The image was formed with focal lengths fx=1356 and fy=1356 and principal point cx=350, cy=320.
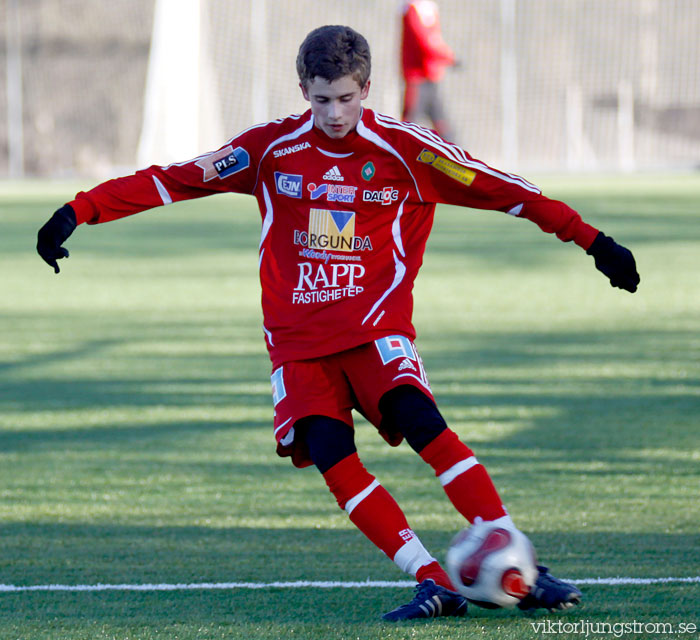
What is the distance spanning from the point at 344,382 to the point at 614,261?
2.74 ft

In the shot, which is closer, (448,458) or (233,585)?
(448,458)

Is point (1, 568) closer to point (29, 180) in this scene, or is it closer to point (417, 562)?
point (417, 562)

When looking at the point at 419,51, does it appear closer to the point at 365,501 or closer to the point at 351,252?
the point at 351,252

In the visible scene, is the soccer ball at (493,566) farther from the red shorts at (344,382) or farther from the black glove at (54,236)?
the black glove at (54,236)

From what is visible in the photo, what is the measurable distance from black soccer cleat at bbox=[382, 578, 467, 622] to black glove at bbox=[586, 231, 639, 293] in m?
0.98

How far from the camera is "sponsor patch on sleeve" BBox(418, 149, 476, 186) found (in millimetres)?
3867

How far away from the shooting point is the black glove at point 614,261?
12.4 feet

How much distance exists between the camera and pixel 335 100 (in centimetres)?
368

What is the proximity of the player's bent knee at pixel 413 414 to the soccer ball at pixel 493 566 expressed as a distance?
29 centimetres

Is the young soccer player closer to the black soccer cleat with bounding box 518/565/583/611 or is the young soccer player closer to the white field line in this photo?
the black soccer cleat with bounding box 518/565/583/611

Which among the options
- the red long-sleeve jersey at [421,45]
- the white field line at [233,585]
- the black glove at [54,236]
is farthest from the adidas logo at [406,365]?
the red long-sleeve jersey at [421,45]

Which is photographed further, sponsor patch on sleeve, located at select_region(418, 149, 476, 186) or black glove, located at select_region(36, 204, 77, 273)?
sponsor patch on sleeve, located at select_region(418, 149, 476, 186)

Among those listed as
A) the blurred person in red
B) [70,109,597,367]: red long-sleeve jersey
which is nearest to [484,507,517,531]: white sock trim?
[70,109,597,367]: red long-sleeve jersey

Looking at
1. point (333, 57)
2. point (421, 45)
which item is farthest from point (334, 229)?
point (421, 45)
